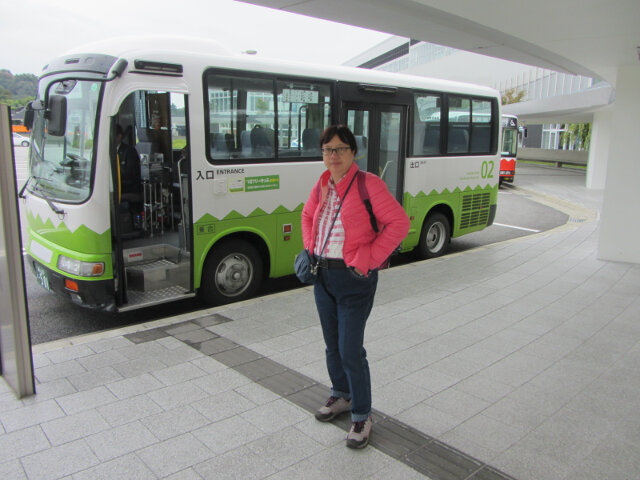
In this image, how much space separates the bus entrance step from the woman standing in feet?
10.1

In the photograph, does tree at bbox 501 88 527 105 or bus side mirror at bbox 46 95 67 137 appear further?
tree at bbox 501 88 527 105

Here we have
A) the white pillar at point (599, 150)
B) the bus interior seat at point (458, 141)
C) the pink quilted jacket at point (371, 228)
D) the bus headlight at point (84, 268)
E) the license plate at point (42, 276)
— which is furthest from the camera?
the white pillar at point (599, 150)

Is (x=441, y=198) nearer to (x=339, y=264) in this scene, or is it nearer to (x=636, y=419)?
(x=636, y=419)

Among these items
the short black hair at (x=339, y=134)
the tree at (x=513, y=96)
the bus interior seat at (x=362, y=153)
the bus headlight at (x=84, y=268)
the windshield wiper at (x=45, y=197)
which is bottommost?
the bus headlight at (x=84, y=268)

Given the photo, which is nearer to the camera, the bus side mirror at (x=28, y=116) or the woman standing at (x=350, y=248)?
the woman standing at (x=350, y=248)

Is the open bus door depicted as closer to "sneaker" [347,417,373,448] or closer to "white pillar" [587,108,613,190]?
"sneaker" [347,417,373,448]

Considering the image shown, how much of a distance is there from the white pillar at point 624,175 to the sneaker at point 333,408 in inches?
269

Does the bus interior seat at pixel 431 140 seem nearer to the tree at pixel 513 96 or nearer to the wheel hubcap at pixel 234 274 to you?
the wheel hubcap at pixel 234 274

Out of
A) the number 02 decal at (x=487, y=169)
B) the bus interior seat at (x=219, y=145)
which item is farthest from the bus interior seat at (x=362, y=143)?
the number 02 decal at (x=487, y=169)

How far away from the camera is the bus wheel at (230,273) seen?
612cm

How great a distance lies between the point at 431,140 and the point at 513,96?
42.0m

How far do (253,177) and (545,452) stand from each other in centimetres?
432

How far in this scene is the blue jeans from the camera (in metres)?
3.12

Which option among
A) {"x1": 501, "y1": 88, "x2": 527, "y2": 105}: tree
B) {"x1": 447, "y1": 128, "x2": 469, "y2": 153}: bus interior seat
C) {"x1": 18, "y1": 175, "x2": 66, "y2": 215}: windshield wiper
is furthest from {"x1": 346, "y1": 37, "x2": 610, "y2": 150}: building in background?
{"x1": 18, "y1": 175, "x2": 66, "y2": 215}: windshield wiper
